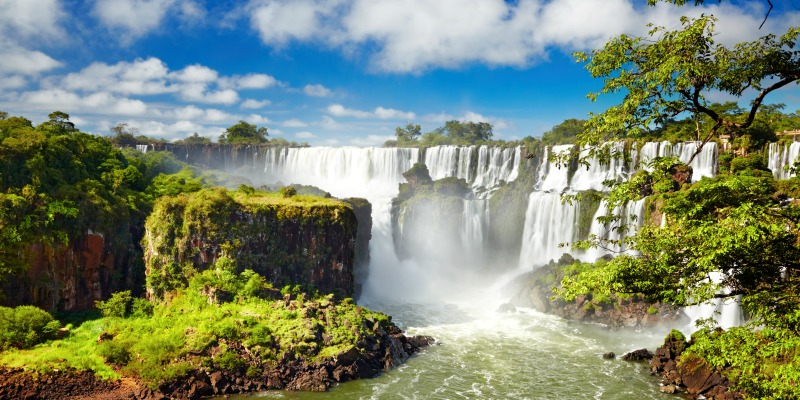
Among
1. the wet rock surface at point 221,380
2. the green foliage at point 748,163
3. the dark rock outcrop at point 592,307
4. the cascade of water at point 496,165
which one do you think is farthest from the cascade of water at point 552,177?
the wet rock surface at point 221,380

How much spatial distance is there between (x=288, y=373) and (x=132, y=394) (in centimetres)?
747

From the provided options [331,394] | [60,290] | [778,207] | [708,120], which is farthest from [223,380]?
[708,120]

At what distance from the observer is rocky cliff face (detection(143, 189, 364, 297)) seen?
117 feet

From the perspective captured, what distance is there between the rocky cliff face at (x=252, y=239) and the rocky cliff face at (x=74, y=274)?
196 centimetres

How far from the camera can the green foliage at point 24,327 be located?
88.8 feet

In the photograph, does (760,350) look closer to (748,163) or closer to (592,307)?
(592,307)

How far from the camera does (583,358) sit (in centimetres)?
3191

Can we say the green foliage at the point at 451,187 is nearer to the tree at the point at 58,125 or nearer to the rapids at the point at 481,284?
the rapids at the point at 481,284

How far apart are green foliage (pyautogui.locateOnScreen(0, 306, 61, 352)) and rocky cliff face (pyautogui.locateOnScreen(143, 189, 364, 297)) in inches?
264

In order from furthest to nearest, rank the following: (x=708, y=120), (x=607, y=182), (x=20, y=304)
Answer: (x=708, y=120) → (x=20, y=304) → (x=607, y=182)

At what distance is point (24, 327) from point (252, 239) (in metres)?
13.7

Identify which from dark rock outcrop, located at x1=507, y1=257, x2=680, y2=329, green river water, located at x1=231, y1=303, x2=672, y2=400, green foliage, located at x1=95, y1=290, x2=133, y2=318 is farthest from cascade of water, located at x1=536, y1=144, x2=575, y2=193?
green foliage, located at x1=95, y1=290, x2=133, y2=318

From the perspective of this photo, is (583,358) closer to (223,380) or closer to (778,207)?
(223,380)

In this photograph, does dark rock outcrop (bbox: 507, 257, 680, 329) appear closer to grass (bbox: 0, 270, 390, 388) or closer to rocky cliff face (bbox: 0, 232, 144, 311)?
grass (bbox: 0, 270, 390, 388)
